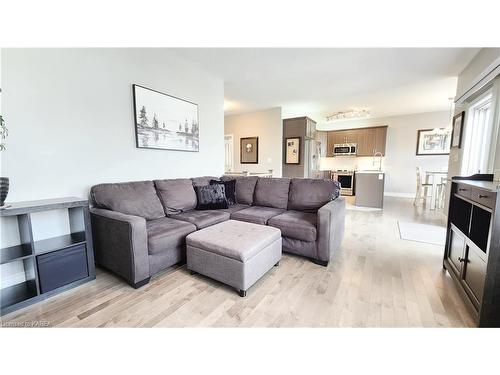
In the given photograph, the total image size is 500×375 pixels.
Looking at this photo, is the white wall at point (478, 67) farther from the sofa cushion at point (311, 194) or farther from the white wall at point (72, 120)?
the white wall at point (72, 120)

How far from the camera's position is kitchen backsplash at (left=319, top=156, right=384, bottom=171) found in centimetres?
727

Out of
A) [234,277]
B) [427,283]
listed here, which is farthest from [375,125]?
[234,277]

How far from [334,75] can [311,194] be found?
7.33 feet

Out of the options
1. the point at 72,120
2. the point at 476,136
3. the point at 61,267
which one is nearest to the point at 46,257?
the point at 61,267

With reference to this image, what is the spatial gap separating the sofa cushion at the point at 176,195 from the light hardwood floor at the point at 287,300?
753 mm

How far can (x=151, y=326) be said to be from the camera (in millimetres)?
1364

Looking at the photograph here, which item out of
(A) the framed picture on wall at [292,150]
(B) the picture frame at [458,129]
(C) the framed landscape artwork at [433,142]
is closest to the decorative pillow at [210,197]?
(A) the framed picture on wall at [292,150]

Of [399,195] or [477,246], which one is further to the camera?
[399,195]

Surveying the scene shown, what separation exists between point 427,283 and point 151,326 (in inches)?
88.9

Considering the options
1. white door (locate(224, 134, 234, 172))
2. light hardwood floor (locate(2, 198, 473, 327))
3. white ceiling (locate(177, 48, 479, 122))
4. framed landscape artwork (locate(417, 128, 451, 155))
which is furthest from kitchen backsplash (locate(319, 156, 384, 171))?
light hardwood floor (locate(2, 198, 473, 327))

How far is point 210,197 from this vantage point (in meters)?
2.87

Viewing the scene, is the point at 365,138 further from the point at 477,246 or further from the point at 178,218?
the point at 178,218
